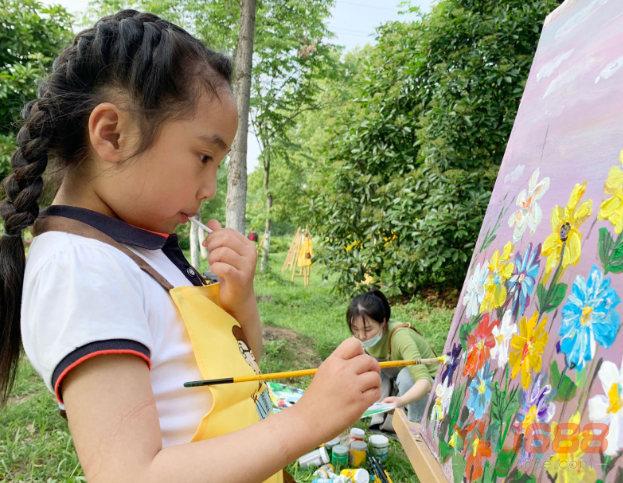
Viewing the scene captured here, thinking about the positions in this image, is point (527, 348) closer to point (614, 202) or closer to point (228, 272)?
point (614, 202)

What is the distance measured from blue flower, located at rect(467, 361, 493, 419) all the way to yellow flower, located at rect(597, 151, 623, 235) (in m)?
0.48

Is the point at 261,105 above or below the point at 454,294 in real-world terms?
above

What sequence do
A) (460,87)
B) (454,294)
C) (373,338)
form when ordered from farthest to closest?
(454,294), (460,87), (373,338)

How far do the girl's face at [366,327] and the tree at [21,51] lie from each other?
107 inches

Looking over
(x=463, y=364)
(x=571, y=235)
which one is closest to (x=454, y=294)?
(x=463, y=364)

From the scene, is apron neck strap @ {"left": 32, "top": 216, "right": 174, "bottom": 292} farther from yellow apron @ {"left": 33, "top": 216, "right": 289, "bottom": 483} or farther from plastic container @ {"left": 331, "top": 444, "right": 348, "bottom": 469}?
plastic container @ {"left": 331, "top": 444, "right": 348, "bottom": 469}

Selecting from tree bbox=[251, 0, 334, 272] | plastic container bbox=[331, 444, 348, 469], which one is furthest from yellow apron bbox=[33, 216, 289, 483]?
tree bbox=[251, 0, 334, 272]

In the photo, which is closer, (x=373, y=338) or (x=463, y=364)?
(x=463, y=364)

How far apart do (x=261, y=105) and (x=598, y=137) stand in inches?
284

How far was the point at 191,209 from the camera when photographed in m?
0.88

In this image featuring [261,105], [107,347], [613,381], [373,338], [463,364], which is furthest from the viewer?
[261,105]

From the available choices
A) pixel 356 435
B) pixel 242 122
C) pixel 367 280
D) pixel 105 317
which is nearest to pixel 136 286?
pixel 105 317

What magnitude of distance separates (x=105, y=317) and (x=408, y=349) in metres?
2.43

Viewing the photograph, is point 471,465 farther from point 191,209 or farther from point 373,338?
point 373,338
